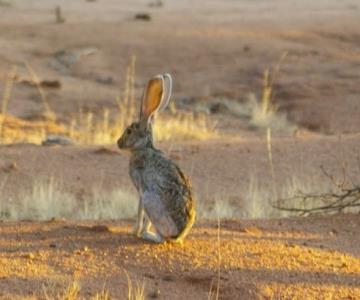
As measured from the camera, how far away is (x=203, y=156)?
12.9 metres

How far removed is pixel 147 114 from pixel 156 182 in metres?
0.59

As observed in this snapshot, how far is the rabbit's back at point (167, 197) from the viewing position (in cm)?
707

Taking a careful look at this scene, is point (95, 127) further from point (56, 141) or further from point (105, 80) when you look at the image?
point (105, 80)

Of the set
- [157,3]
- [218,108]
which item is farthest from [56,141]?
[157,3]

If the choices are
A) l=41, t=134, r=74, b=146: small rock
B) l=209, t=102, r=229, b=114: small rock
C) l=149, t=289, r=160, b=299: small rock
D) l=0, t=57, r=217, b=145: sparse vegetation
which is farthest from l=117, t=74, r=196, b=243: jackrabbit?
l=209, t=102, r=229, b=114: small rock

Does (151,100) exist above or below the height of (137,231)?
above

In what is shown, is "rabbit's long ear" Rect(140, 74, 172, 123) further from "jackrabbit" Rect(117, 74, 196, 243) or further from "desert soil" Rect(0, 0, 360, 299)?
"desert soil" Rect(0, 0, 360, 299)

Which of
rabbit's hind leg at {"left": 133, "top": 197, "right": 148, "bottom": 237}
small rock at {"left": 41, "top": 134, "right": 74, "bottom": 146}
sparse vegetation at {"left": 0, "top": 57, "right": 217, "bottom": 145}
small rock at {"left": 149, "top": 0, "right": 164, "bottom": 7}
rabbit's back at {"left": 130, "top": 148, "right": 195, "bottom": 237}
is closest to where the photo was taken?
rabbit's back at {"left": 130, "top": 148, "right": 195, "bottom": 237}

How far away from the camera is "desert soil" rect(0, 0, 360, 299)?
262 inches

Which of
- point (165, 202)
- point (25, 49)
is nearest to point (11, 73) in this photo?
point (25, 49)

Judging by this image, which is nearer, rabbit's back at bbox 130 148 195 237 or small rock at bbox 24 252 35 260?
small rock at bbox 24 252 35 260

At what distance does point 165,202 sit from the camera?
23.2 feet

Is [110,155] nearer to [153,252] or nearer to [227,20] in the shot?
[153,252]

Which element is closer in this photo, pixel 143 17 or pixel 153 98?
pixel 153 98
